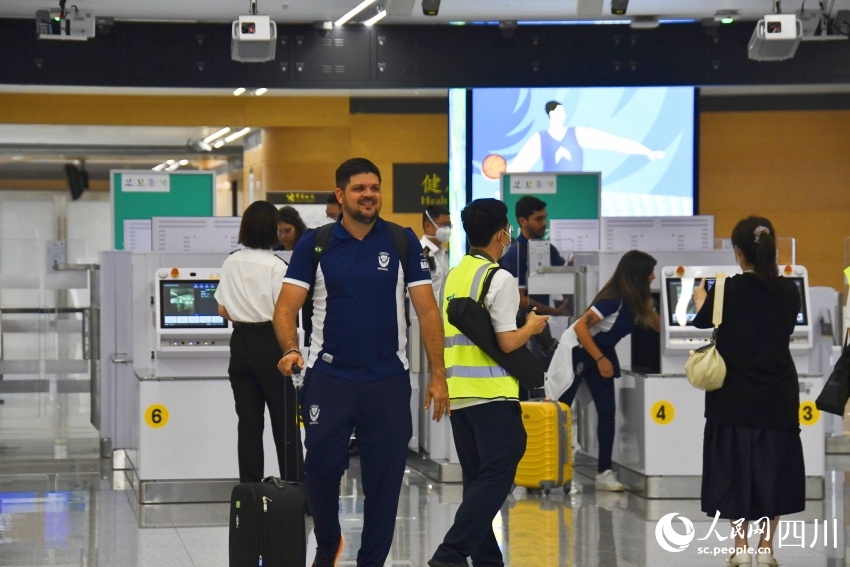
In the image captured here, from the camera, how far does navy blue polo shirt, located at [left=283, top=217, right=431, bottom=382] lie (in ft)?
14.3

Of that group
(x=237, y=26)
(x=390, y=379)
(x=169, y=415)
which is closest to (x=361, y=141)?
(x=237, y=26)

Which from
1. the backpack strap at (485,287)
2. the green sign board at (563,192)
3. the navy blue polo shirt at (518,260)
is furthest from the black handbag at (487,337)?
the green sign board at (563,192)

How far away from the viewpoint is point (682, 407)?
733 cm

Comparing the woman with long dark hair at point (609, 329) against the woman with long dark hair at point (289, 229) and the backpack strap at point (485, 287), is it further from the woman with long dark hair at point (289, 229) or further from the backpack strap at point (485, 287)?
the backpack strap at point (485, 287)

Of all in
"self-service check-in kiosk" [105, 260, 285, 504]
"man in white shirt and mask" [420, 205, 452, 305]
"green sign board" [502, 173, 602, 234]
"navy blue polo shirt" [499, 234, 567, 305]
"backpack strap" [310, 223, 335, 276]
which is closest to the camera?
"backpack strap" [310, 223, 335, 276]

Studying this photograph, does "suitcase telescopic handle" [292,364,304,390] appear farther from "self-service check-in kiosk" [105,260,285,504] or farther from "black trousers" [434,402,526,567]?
"self-service check-in kiosk" [105,260,285,504]

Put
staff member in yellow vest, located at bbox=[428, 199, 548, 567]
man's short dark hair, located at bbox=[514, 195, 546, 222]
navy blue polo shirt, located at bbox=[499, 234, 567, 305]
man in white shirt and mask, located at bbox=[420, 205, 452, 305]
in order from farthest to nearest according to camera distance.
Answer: man in white shirt and mask, located at bbox=[420, 205, 452, 305]
man's short dark hair, located at bbox=[514, 195, 546, 222]
navy blue polo shirt, located at bbox=[499, 234, 567, 305]
staff member in yellow vest, located at bbox=[428, 199, 548, 567]

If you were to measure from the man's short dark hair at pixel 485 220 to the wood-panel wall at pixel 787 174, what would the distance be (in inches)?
517

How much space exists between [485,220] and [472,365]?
54 cm

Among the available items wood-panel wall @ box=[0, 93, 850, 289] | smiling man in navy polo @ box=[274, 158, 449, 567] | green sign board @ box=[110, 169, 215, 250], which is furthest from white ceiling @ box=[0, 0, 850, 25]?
smiling man in navy polo @ box=[274, 158, 449, 567]

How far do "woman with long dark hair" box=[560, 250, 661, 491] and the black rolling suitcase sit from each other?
10.2 ft

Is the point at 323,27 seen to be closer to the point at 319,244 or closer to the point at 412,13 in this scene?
the point at 412,13

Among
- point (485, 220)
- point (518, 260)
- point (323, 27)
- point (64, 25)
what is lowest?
point (518, 260)

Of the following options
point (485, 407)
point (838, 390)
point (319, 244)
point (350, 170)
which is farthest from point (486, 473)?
point (838, 390)
